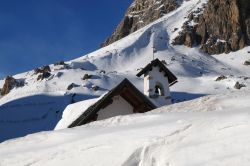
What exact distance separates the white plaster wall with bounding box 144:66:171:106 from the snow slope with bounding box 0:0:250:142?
27207mm

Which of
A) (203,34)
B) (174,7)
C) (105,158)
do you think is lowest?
(105,158)

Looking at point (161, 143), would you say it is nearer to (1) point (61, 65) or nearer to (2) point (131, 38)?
(1) point (61, 65)

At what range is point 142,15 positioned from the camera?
148m

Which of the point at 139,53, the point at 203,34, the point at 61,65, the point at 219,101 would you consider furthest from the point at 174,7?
the point at 219,101

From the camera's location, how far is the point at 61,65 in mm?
88125

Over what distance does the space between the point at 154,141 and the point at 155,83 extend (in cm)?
2028

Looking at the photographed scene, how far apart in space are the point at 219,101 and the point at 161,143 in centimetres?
221

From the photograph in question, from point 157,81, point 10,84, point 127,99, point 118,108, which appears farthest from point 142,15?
point 118,108

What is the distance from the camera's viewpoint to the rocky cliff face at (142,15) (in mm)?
141375

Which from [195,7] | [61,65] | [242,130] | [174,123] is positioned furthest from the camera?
[195,7]

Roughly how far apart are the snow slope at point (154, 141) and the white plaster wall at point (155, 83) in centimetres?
1776

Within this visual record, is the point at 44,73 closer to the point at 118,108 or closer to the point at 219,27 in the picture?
the point at 219,27

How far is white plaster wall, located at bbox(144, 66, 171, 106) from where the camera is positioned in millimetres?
25828

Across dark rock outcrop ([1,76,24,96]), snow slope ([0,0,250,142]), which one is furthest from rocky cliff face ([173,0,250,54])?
dark rock outcrop ([1,76,24,96])
